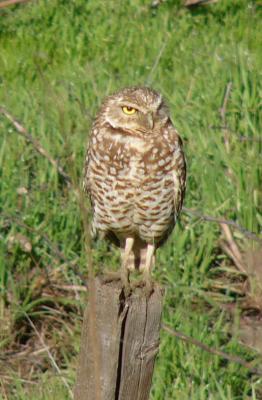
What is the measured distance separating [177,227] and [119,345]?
109 inches

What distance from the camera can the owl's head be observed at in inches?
154

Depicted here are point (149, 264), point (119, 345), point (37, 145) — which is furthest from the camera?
point (37, 145)

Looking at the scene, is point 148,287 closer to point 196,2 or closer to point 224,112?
→ point 224,112

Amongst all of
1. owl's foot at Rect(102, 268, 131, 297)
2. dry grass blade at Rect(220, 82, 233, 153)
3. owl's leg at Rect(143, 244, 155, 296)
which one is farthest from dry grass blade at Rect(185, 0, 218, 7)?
owl's foot at Rect(102, 268, 131, 297)

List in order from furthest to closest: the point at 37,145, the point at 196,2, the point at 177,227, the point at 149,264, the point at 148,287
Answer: the point at 196,2 → the point at 37,145 → the point at 177,227 → the point at 149,264 → the point at 148,287

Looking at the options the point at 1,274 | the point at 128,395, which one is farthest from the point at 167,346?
the point at 128,395

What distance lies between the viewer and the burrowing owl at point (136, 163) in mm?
3979

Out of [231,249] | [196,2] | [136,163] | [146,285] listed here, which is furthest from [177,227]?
[196,2]

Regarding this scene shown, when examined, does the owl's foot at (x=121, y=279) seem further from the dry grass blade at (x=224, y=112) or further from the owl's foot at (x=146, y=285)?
the dry grass blade at (x=224, y=112)

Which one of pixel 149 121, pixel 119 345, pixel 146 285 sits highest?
pixel 149 121

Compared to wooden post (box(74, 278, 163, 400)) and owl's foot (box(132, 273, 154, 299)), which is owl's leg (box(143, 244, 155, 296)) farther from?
wooden post (box(74, 278, 163, 400))

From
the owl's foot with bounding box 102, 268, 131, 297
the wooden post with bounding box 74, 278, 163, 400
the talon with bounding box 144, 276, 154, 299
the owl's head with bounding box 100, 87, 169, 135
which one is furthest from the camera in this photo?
the owl's head with bounding box 100, 87, 169, 135

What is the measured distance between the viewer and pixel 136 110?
3951 millimetres

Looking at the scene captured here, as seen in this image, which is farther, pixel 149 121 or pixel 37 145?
pixel 37 145
